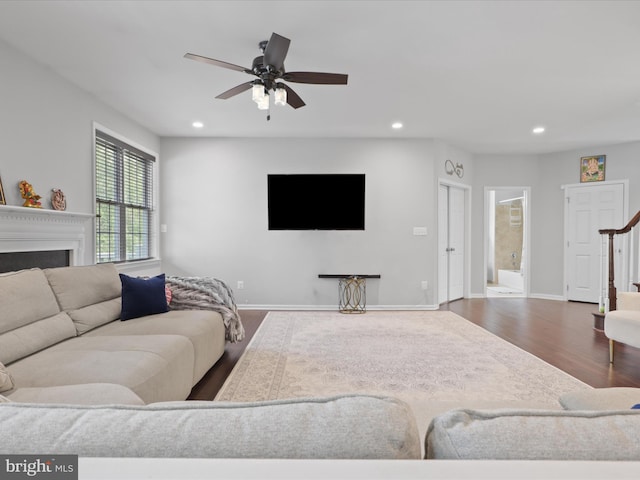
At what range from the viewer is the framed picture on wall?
5.88 m

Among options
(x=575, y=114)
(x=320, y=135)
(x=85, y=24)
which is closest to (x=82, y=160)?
(x=85, y=24)

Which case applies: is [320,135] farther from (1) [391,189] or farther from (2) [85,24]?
(2) [85,24]

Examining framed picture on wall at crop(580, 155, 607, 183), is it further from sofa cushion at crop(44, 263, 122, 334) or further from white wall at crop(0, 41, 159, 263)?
white wall at crop(0, 41, 159, 263)

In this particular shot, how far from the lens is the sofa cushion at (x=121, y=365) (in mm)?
1640

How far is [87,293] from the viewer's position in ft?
8.27

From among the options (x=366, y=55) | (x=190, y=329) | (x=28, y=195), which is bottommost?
(x=190, y=329)

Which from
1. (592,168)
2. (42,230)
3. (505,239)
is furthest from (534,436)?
(505,239)

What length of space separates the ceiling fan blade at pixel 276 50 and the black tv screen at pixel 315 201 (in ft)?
9.13

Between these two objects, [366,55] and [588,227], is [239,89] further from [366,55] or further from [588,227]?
[588,227]

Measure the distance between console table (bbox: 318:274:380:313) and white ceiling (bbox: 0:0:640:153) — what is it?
219cm

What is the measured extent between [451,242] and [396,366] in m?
3.58

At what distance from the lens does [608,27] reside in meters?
2.48

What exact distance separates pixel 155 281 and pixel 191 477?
268 cm

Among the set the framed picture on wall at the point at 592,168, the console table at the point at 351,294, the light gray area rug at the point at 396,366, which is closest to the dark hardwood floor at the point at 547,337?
the light gray area rug at the point at 396,366
